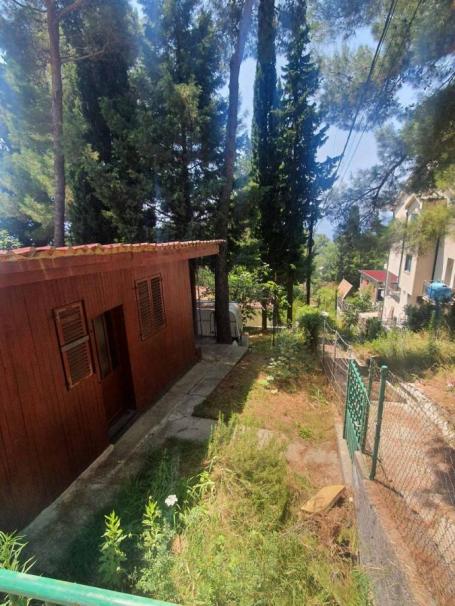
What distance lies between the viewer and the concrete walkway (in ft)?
9.35

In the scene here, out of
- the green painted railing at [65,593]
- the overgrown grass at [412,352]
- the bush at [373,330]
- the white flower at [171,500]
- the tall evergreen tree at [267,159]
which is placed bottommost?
the bush at [373,330]

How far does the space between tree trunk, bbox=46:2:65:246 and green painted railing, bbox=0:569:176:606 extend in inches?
379

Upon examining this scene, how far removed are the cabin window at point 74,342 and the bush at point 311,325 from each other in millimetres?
5615

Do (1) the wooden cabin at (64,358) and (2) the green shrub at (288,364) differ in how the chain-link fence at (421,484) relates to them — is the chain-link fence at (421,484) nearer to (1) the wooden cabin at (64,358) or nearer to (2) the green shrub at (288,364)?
(2) the green shrub at (288,364)

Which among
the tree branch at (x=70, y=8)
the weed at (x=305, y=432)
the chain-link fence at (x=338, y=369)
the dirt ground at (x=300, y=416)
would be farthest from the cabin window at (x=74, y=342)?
the tree branch at (x=70, y=8)

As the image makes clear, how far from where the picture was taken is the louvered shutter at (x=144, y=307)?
5.06 m

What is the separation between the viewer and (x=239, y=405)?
5430 millimetres

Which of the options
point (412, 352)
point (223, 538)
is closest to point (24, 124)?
point (223, 538)

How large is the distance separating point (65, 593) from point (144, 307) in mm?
4484

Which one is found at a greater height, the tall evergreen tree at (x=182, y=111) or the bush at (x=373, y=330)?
the tall evergreen tree at (x=182, y=111)

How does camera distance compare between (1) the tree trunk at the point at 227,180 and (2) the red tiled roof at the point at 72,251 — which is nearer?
(2) the red tiled roof at the point at 72,251

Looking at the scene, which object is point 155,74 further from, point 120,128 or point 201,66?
point 120,128

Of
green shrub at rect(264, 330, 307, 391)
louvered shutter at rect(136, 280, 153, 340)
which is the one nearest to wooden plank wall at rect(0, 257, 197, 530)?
louvered shutter at rect(136, 280, 153, 340)

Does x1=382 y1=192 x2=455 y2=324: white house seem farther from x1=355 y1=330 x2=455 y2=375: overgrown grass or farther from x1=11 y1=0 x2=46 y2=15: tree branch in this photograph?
x1=11 y1=0 x2=46 y2=15: tree branch
